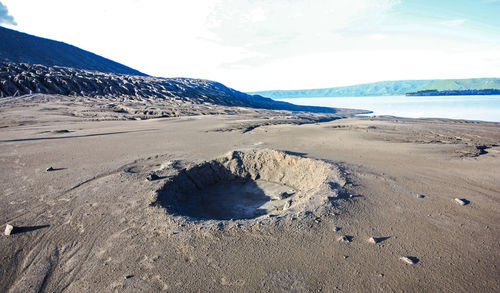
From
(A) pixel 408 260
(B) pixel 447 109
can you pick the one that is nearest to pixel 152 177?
(A) pixel 408 260

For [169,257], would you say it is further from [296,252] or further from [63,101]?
[63,101]

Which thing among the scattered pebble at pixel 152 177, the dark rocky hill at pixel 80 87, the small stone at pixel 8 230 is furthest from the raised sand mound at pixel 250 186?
the dark rocky hill at pixel 80 87

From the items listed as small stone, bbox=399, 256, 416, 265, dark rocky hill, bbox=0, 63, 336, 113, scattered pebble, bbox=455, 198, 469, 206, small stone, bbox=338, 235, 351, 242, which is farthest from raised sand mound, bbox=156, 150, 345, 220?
dark rocky hill, bbox=0, 63, 336, 113

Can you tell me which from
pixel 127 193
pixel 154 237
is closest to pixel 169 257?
pixel 154 237

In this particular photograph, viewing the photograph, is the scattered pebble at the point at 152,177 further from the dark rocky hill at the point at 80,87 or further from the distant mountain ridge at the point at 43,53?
the distant mountain ridge at the point at 43,53

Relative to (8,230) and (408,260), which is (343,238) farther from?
(8,230)

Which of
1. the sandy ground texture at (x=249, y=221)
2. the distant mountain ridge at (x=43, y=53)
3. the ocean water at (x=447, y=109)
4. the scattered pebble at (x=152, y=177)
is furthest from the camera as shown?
the distant mountain ridge at (x=43, y=53)
